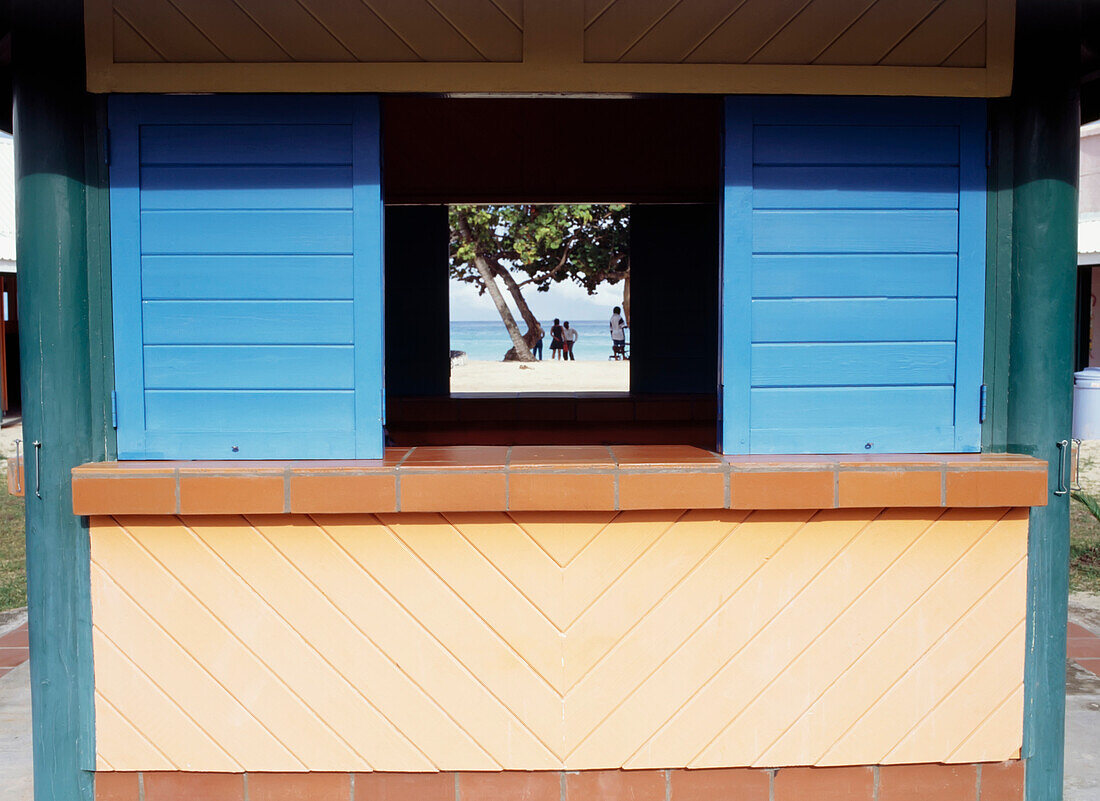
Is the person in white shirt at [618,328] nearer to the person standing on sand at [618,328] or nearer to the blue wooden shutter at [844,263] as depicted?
the person standing on sand at [618,328]

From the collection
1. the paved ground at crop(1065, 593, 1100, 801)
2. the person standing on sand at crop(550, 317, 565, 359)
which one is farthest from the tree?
the paved ground at crop(1065, 593, 1100, 801)

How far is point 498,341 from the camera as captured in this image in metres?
68.1

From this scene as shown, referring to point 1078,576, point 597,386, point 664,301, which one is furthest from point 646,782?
point 597,386

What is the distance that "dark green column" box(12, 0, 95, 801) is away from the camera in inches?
124

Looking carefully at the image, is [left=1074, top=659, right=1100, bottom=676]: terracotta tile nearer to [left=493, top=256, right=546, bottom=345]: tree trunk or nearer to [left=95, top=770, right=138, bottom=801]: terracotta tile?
[left=95, top=770, right=138, bottom=801]: terracotta tile

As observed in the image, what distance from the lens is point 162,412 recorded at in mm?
3338

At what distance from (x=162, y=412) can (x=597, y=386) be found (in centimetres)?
2142

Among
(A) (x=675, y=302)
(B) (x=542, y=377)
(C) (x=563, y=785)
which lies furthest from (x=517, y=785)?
(B) (x=542, y=377)

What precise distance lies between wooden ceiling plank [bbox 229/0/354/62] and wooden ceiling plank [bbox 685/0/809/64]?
3.76ft

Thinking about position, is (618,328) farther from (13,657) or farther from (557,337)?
(13,657)

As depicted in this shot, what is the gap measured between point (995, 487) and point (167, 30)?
9.90 feet

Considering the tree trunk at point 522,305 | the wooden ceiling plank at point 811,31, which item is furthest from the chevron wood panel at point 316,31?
the tree trunk at point 522,305

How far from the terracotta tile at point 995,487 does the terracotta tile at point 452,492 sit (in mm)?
1441

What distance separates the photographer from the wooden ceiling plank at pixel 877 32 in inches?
127
